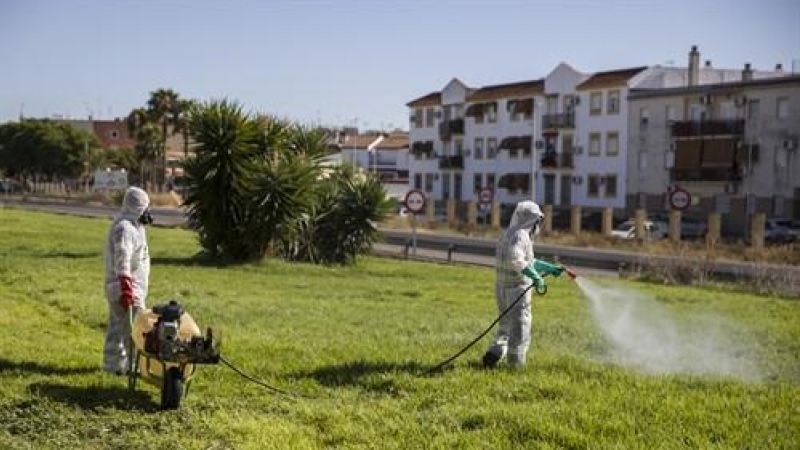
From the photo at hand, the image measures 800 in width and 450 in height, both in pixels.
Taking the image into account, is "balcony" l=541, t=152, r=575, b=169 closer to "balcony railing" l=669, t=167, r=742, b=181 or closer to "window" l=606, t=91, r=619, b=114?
"window" l=606, t=91, r=619, b=114

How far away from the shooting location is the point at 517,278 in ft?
33.3

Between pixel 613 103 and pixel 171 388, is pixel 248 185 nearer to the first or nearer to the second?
pixel 171 388

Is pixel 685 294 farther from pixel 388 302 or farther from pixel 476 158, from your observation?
pixel 476 158

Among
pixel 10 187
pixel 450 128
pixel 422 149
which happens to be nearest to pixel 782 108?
pixel 450 128

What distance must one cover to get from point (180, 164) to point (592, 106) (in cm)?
5064

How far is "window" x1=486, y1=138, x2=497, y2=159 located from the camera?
84.1 metres

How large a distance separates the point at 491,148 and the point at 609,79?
15007 millimetres

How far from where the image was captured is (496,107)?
276ft

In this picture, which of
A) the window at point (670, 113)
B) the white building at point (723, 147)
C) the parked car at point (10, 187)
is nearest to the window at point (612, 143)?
the white building at point (723, 147)

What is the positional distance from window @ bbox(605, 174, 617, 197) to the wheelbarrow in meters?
63.5

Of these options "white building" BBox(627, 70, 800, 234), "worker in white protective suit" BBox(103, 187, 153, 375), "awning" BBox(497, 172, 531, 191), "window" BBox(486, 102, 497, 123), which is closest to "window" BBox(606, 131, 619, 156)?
"white building" BBox(627, 70, 800, 234)

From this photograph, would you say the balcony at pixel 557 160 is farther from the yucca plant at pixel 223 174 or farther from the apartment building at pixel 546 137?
the yucca plant at pixel 223 174

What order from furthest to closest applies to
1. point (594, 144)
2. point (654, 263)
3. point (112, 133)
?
point (112, 133)
point (594, 144)
point (654, 263)

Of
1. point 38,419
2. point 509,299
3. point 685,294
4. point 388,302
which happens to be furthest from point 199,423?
point 685,294
